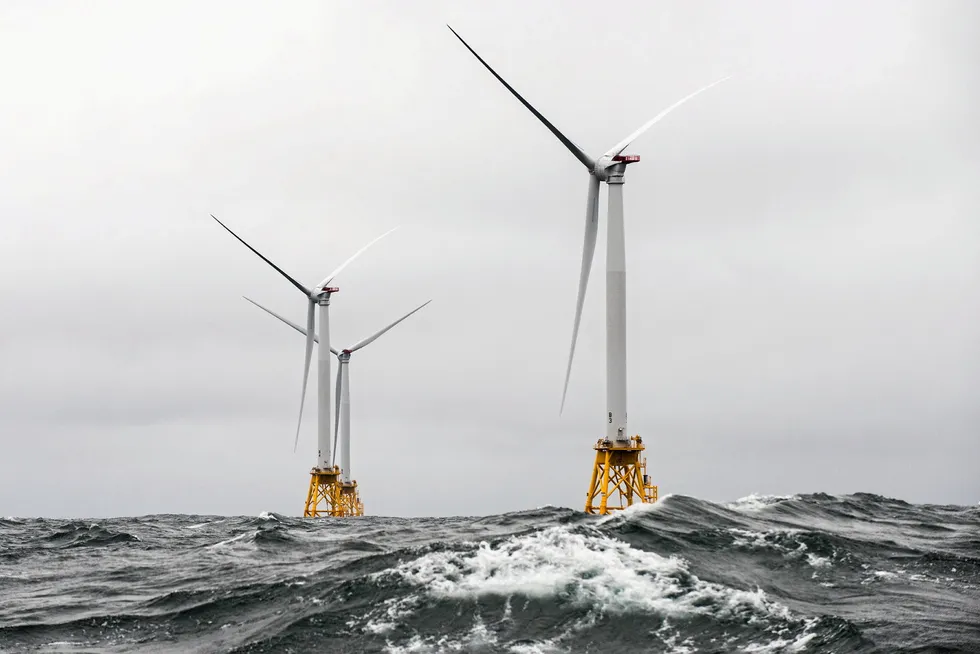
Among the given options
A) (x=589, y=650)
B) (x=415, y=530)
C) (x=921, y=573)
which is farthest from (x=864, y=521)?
(x=589, y=650)

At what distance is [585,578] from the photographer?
127ft

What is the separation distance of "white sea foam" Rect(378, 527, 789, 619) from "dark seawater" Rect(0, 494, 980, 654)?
9 cm

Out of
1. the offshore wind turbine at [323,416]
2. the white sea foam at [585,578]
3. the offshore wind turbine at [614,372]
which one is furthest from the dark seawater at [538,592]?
the offshore wind turbine at [323,416]

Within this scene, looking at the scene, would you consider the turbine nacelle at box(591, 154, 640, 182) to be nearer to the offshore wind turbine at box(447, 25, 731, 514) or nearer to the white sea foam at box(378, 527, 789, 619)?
the offshore wind turbine at box(447, 25, 731, 514)

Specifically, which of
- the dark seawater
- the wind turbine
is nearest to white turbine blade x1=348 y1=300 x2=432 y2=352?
the wind turbine

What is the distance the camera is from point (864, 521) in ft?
206

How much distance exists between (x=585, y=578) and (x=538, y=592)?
2266mm

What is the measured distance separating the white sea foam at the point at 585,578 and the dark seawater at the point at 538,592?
9 centimetres

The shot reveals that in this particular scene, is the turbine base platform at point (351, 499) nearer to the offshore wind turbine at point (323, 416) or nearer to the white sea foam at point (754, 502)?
the offshore wind turbine at point (323, 416)

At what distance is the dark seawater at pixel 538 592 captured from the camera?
112ft

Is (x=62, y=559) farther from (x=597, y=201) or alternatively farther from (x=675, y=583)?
(x=597, y=201)

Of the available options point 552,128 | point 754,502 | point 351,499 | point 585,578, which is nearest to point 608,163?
point 552,128

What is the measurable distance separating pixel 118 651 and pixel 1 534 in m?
44.3

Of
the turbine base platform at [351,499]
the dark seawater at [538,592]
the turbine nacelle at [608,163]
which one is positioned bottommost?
the dark seawater at [538,592]
